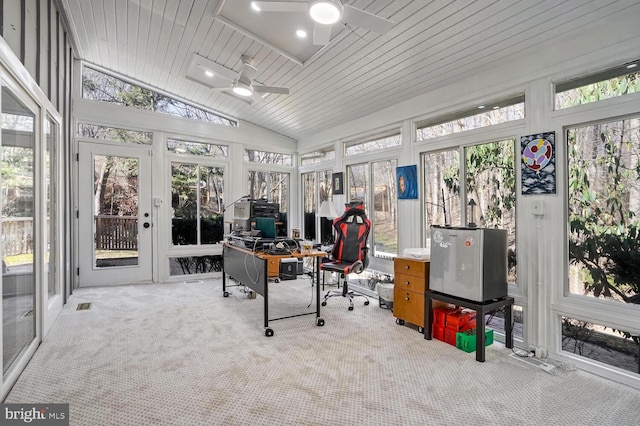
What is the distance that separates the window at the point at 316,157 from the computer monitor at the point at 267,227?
6.82ft

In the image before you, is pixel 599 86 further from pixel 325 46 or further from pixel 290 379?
pixel 290 379

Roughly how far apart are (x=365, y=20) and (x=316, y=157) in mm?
3755

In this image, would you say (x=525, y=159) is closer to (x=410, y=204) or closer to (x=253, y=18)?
(x=410, y=204)

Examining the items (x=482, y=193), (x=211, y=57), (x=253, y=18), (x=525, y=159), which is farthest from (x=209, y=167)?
(x=525, y=159)

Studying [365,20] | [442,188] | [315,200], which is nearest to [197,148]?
[315,200]

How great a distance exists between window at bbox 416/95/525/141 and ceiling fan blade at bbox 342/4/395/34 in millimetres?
1530

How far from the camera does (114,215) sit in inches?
192

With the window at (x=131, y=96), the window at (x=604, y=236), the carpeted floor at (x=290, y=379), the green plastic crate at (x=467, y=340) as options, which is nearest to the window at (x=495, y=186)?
the window at (x=604, y=236)

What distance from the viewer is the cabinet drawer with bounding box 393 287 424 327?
313 centimetres

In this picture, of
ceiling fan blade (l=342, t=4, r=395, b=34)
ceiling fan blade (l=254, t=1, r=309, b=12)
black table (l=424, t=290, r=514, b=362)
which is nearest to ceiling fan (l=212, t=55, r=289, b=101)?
ceiling fan blade (l=254, t=1, r=309, b=12)

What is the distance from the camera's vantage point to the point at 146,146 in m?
5.07

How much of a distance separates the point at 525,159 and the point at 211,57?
3.47 metres

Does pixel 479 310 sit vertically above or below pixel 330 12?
below

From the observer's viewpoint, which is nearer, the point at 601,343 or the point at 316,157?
the point at 601,343
